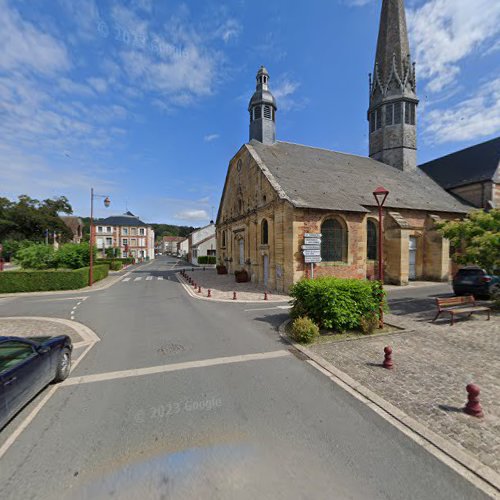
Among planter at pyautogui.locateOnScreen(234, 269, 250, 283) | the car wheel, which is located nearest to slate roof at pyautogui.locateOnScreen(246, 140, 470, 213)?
planter at pyautogui.locateOnScreen(234, 269, 250, 283)

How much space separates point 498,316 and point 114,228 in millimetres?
67246

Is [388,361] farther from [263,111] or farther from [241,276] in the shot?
[263,111]

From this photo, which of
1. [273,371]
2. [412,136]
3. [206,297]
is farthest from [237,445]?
[412,136]

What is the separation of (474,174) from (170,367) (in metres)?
32.2

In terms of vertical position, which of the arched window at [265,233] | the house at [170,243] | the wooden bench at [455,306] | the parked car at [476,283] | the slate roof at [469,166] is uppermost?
the slate roof at [469,166]

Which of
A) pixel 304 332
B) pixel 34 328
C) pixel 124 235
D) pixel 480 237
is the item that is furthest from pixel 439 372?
pixel 124 235

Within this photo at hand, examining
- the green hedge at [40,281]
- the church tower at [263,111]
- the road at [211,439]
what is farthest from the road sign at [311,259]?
the green hedge at [40,281]

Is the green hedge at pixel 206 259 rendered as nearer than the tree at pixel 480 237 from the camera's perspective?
No

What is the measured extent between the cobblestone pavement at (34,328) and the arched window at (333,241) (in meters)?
13.6

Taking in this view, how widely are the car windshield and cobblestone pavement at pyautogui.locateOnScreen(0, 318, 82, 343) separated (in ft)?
11.4

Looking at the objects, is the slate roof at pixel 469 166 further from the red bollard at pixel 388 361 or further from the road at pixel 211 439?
the road at pixel 211 439

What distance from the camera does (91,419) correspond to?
4035mm

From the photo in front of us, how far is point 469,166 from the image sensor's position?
1027 inches

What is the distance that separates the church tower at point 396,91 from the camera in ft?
87.2
